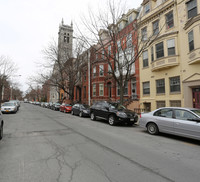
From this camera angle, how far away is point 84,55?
20.5 meters

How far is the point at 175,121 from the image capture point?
242 inches

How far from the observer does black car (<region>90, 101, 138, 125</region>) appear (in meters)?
9.27

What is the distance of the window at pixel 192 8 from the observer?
1229cm

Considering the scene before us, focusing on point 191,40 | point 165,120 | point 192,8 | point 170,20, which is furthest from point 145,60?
point 165,120

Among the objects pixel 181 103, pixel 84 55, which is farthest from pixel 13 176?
pixel 84 55

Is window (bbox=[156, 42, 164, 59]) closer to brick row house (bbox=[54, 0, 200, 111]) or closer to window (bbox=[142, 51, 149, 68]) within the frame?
brick row house (bbox=[54, 0, 200, 111])

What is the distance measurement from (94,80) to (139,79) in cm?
1002

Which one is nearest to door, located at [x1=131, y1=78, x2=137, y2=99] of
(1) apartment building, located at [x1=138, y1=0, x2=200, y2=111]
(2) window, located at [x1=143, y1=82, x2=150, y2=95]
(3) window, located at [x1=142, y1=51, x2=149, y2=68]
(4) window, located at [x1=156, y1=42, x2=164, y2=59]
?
(1) apartment building, located at [x1=138, y1=0, x2=200, y2=111]

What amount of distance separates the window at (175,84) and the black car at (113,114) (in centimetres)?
719

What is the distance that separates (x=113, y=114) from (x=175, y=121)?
4.33 metres

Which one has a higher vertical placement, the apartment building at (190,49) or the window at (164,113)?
the apartment building at (190,49)

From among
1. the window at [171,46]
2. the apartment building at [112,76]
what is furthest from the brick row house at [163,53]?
the apartment building at [112,76]

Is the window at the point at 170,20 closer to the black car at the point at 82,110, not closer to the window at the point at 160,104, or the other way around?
the window at the point at 160,104

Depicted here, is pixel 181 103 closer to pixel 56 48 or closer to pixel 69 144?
pixel 69 144
